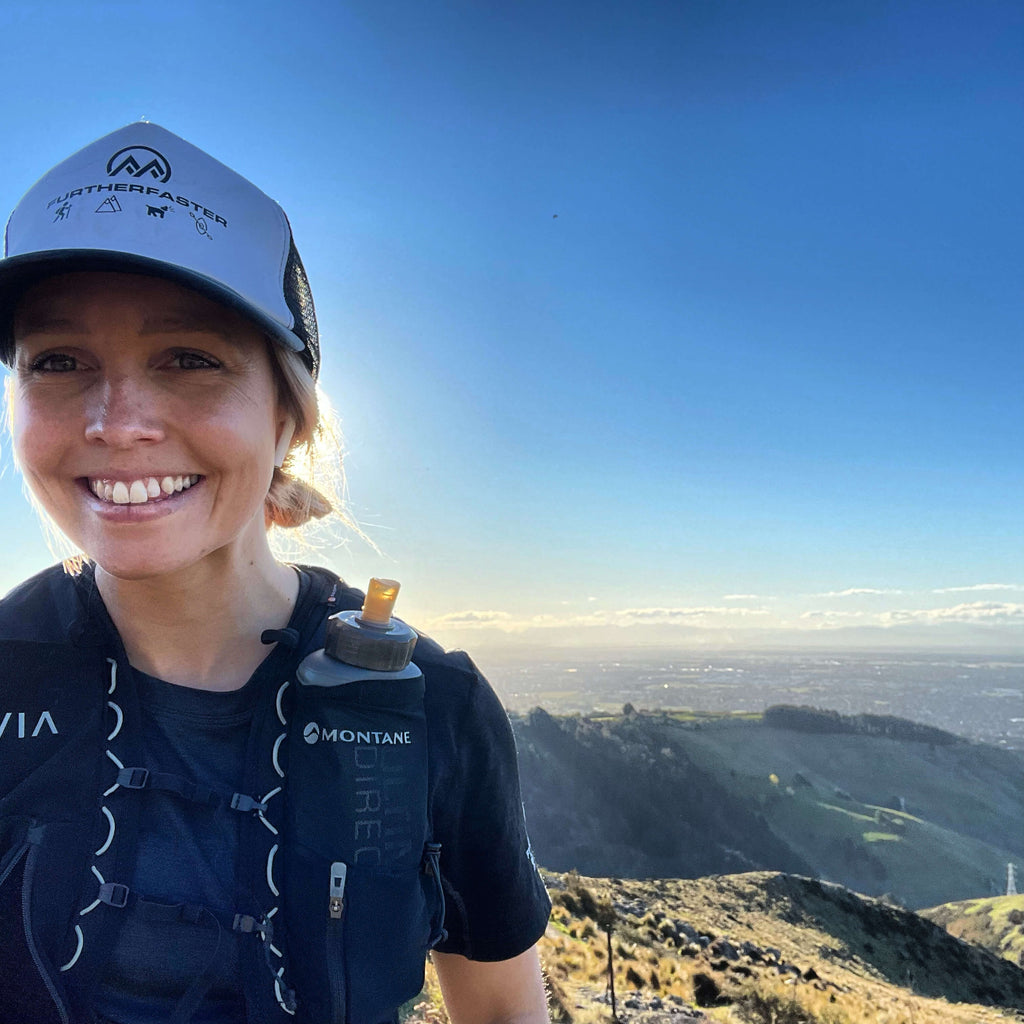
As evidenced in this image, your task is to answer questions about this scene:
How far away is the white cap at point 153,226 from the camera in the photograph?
1.48 m

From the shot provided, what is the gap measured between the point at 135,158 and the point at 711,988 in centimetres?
2110

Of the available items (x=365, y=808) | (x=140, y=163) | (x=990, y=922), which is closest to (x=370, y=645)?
(x=365, y=808)


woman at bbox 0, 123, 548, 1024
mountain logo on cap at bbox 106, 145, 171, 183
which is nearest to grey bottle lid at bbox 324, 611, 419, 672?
woman at bbox 0, 123, 548, 1024

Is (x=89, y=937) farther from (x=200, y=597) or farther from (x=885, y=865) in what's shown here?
(x=885, y=865)

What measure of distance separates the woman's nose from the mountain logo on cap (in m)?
0.45

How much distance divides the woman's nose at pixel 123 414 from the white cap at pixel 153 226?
9.9 inches

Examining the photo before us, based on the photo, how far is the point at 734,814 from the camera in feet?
357

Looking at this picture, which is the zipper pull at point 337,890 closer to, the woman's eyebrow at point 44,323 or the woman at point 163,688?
the woman at point 163,688

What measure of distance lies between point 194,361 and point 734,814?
400 ft

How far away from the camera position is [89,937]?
147 cm

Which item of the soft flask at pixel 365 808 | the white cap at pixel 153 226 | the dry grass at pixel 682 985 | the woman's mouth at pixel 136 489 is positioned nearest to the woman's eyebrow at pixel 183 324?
the white cap at pixel 153 226

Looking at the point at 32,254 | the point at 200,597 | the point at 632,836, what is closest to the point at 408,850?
the point at 200,597

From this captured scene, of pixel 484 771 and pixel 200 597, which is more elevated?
pixel 200 597

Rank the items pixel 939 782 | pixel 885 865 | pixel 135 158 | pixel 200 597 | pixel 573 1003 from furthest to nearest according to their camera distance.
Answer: pixel 939 782 → pixel 885 865 → pixel 573 1003 → pixel 200 597 → pixel 135 158
